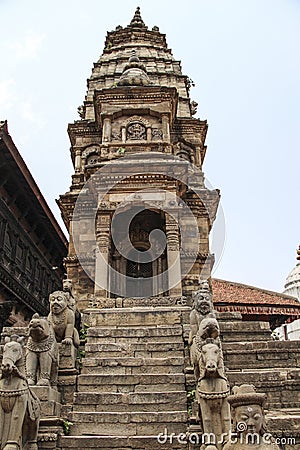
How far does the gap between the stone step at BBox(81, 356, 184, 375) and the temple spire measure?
84.8ft

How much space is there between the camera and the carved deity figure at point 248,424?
5.45m

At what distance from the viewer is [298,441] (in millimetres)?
8000

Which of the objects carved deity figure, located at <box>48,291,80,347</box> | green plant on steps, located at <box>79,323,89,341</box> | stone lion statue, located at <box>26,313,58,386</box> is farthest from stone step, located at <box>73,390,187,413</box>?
green plant on steps, located at <box>79,323,89,341</box>

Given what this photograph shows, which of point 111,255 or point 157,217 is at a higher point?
point 157,217

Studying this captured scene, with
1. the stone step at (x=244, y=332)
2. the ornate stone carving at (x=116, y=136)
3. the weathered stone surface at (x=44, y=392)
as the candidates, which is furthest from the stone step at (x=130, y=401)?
the ornate stone carving at (x=116, y=136)

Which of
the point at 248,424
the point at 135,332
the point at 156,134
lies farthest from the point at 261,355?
the point at 156,134

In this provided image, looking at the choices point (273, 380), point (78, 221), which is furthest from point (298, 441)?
point (78, 221)

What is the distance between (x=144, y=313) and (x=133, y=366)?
2666mm

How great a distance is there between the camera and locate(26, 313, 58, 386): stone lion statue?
9492mm

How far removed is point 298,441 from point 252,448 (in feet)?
10.4

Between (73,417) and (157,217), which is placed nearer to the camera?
(73,417)

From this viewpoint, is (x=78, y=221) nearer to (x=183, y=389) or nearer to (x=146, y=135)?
(x=146, y=135)

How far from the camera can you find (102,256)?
1719cm
